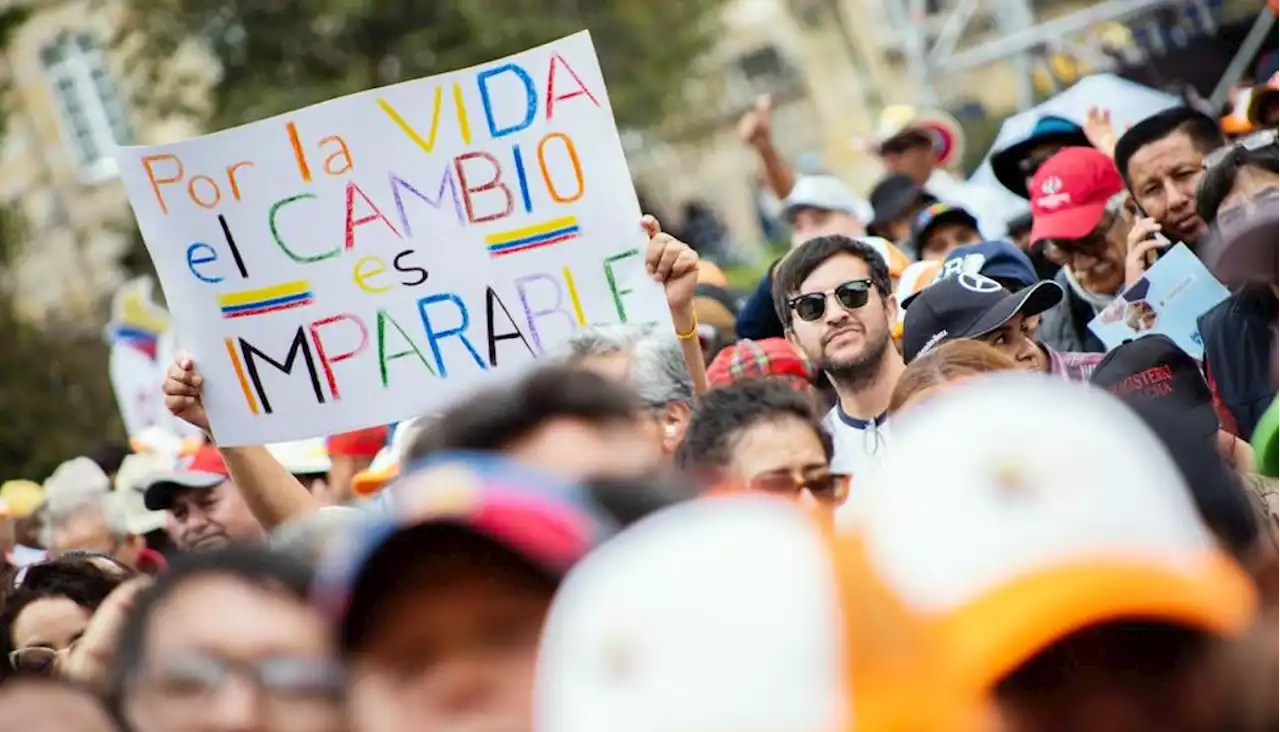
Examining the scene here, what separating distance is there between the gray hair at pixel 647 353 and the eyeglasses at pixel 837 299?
0.54 metres

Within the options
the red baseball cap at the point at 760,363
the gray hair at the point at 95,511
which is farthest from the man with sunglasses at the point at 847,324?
the gray hair at the point at 95,511

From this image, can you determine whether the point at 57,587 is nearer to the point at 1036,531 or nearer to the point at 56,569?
the point at 56,569

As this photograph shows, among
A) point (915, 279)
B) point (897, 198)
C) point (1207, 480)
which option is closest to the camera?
point (1207, 480)

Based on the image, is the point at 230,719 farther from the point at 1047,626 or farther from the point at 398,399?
the point at 398,399

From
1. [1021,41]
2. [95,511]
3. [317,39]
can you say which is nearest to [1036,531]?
[95,511]

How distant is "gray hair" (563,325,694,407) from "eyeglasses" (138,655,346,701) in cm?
170

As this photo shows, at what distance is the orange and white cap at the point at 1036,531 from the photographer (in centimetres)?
161

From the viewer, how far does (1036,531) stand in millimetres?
1644

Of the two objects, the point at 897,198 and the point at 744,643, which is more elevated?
the point at 744,643

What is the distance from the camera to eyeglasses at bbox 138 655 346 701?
235 centimetres

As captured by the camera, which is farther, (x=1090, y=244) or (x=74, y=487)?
(x=74, y=487)

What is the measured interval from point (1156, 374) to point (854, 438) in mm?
710

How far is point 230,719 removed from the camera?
2479 millimetres

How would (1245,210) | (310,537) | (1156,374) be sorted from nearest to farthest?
1. (310,537)
2. (1156,374)
3. (1245,210)
